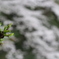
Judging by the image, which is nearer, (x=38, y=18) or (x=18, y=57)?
(x=18, y=57)

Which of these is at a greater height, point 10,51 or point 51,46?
point 51,46

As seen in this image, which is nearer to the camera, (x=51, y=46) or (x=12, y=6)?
(x=12, y=6)

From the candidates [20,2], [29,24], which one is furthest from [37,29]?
[20,2]

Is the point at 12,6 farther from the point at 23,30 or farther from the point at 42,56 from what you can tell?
the point at 42,56

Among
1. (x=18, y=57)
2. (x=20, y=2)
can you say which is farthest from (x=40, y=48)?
(x=20, y=2)

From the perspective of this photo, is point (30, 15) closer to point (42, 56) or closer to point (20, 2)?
point (20, 2)

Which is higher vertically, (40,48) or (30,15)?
(30,15)

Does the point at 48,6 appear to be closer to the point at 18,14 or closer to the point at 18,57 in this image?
the point at 18,14

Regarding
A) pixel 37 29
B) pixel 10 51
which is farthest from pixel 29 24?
pixel 10 51
